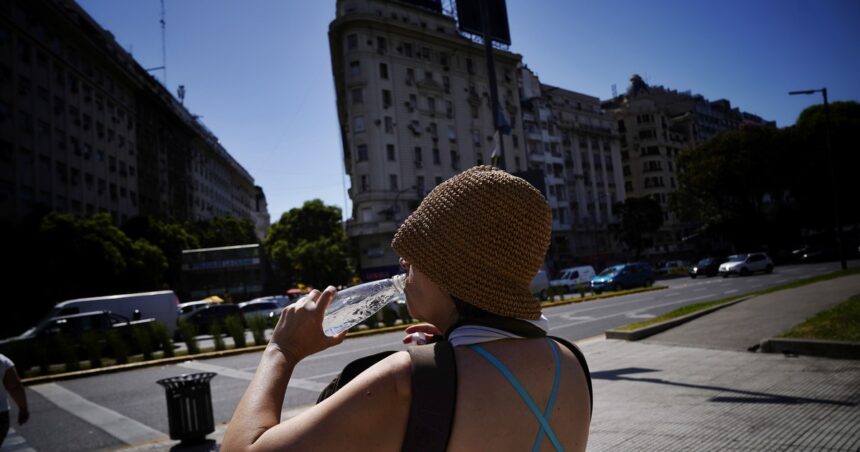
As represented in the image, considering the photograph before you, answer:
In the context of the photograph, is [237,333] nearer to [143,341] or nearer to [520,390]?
[143,341]

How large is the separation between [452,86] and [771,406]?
54831mm

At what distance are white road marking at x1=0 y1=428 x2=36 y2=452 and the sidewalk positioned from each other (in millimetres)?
1678

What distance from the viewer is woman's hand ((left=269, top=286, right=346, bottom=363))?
1308 millimetres

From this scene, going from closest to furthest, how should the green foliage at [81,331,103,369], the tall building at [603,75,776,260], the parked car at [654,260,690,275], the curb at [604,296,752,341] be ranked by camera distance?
1. the curb at [604,296,752,341]
2. the green foliage at [81,331,103,369]
3. the parked car at [654,260,690,275]
4. the tall building at [603,75,776,260]

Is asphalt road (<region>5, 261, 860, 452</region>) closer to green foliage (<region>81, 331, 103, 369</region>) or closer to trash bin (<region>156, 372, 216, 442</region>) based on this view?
trash bin (<region>156, 372, 216, 442</region>)

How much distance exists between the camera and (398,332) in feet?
62.7

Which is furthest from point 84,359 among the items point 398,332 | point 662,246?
point 662,246

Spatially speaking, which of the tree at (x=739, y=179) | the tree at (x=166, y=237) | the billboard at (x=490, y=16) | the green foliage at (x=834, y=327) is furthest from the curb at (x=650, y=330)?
the tree at (x=739, y=179)

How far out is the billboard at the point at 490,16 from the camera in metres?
8.65

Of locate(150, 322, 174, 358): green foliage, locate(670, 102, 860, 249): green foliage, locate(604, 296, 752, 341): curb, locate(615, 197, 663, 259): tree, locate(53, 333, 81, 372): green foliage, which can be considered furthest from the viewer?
locate(615, 197, 663, 259): tree

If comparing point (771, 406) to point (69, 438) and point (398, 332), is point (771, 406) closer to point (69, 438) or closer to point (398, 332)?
point (69, 438)

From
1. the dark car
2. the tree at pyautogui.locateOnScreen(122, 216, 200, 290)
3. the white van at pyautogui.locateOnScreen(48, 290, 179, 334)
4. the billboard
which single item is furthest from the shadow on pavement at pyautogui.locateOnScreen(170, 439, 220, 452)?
the tree at pyautogui.locateOnScreen(122, 216, 200, 290)

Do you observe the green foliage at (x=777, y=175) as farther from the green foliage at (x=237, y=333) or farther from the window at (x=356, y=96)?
the green foliage at (x=237, y=333)

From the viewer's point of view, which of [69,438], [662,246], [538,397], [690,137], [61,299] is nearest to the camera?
[538,397]
